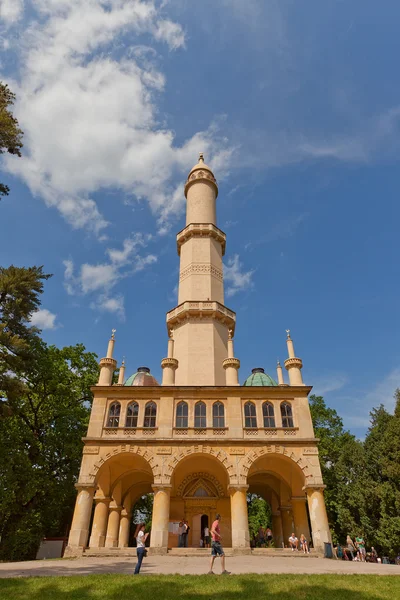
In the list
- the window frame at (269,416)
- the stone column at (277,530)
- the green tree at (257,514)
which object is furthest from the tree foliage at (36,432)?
the green tree at (257,514)

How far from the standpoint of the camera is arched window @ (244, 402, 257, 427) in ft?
89.8

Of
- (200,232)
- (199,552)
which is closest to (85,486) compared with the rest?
(199,552)

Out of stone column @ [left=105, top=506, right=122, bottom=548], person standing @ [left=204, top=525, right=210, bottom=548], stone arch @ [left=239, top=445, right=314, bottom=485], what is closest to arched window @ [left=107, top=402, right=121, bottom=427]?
stone column @ [left=105, top=506, right=122, bottom=548]

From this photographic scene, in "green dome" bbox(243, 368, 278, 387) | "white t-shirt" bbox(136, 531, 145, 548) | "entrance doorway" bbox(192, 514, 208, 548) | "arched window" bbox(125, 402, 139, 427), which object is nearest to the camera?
"white t-shirt" bbox(136, 531, 145, 548)

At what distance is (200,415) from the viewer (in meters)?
27.5

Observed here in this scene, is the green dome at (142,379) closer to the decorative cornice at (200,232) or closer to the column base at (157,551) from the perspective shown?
the column base at (157,551)

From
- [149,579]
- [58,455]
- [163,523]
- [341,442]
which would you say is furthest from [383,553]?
[58,455]

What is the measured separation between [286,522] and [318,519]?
7.01m

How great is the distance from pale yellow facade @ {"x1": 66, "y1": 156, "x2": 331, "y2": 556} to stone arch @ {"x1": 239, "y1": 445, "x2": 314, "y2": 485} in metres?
0.06

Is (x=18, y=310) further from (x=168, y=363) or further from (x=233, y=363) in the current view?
(x=233, y=363)

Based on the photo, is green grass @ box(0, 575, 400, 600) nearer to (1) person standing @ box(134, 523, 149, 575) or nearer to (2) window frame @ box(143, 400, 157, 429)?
(1) person standing @ box(134, 523, 149, 575)

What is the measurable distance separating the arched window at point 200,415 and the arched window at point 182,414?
2.26 ft

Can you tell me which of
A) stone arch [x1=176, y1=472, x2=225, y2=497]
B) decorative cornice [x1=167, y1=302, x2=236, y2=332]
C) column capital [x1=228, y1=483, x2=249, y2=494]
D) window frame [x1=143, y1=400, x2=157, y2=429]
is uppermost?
decorative cornice [x1=167, y1=302, x2=236, y2=332]

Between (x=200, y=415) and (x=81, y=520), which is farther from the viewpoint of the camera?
(x=200, y=415)
